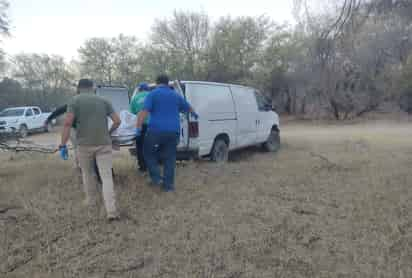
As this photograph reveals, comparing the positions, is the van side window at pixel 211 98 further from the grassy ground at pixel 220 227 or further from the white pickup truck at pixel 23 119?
the white pickup truck at pixel 23 119

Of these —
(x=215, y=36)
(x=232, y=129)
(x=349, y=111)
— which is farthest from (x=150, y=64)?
(x=232, y=129)

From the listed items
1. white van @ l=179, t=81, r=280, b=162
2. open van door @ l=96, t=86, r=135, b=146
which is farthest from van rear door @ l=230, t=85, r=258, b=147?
open van door @ l=96, t=86, r=135, b=146

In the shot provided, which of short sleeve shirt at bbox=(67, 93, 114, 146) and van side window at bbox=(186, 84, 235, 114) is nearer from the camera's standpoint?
short sleeve shirt at bbox=(67, 93, 114, 146)

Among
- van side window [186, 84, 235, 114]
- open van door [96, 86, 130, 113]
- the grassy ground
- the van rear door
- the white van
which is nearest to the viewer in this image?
the grassy ground

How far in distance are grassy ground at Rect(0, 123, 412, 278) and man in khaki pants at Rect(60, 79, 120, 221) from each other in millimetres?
418

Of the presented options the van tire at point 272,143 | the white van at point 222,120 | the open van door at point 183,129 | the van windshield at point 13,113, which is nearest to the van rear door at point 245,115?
the white van at point 222,120

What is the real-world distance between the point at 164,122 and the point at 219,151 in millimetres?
2401

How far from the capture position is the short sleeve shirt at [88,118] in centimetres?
374

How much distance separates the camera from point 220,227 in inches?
136

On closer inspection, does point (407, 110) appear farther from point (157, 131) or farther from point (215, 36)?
point (157, 131)

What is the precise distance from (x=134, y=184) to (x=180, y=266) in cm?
237

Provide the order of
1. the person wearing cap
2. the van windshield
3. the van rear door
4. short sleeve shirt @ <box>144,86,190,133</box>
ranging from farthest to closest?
the van windshield < the van rear door < the person wearing cap < short sleeve shirt @ <box>144,86,190,133</box>

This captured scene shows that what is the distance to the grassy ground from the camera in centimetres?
268

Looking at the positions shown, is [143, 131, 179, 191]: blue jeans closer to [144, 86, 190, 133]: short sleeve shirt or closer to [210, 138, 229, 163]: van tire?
[144, 86, 190, 133]: short sleeve shirt
